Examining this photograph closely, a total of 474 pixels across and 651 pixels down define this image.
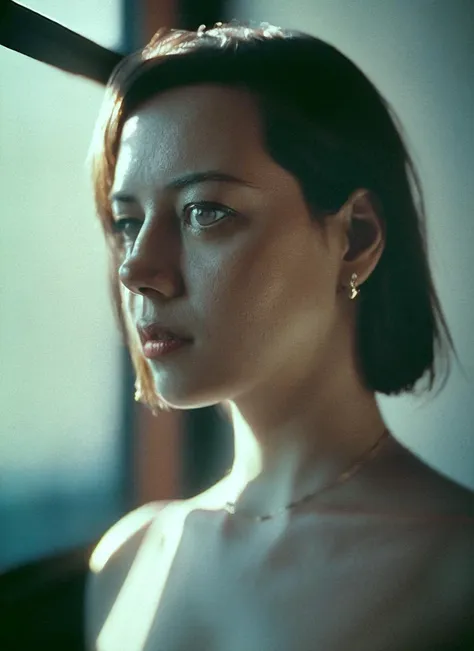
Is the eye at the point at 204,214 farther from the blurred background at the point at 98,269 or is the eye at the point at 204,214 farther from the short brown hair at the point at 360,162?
the blurred background at the point at 98,269

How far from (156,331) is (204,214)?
0.43 ft

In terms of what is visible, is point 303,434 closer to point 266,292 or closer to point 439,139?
point 266,292

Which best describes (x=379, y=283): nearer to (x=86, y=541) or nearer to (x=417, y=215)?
(x=417, y=215)

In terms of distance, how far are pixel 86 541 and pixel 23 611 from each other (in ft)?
0.37

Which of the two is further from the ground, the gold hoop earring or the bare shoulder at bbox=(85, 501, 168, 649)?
the gold hoop earring

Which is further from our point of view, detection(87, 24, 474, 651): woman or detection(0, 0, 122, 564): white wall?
detection(0, 0, 122, 564): white wall

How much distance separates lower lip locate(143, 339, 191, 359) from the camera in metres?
0.77

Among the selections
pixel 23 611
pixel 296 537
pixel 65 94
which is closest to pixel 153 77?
pixel 65 94

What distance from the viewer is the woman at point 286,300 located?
0.72 m

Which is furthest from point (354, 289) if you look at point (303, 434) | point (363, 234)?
point (303, 434)

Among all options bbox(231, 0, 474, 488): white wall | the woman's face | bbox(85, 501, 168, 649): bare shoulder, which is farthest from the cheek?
bbox(85, 501, 168, 649): bare shoulder

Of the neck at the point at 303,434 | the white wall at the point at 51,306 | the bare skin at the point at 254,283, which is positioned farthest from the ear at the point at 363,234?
the white wall at the point at 51,306

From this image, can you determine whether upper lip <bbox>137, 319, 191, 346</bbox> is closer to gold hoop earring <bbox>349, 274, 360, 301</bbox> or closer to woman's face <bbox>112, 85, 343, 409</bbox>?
woman's face <bbox>112, 85, 343, 409</bbox>

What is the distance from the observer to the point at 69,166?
0.90 metres
